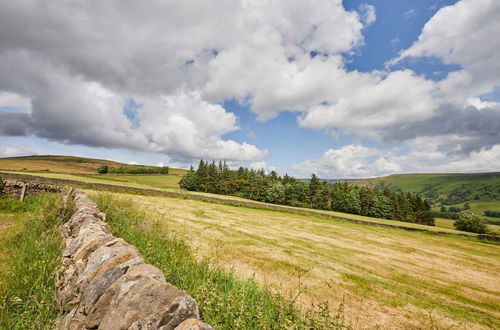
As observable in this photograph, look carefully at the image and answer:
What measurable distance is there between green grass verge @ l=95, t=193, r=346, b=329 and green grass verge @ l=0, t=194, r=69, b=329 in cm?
174

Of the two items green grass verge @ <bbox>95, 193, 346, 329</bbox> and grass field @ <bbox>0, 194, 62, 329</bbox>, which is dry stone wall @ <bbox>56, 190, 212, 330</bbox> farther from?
green grass verge @ <bbox>95, 193, 346, 329</bbox>

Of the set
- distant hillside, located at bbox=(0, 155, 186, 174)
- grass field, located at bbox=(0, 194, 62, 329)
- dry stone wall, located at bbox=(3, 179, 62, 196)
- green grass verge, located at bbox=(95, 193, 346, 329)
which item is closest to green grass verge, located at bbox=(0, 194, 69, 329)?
grass field, located at bbox=(0, 194, 62, 329)

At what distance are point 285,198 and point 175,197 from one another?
54.5 m

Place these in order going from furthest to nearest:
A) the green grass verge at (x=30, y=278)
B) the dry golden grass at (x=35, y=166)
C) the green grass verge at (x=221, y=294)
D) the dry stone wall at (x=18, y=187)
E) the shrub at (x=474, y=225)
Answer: the dry golden grass at (x=35, y=166) < the shrub at (x=474, y=225) < the dry stone wall at (x=18, y=187) < the green grass verge at (x=221, y=294) < the green grass verge at (x=30, y=278)

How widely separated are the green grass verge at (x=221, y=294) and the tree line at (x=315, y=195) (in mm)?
77932

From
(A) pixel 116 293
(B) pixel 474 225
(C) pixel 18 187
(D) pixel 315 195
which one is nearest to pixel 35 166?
(C) pixel 18 187

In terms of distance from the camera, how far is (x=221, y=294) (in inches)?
146

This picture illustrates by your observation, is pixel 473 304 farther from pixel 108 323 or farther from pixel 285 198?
pixel 285 198

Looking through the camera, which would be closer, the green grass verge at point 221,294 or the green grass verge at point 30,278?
the green grass verge at point 30,278

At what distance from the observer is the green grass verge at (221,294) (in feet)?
11.4

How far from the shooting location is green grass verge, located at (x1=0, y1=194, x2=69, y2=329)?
3.22 metres

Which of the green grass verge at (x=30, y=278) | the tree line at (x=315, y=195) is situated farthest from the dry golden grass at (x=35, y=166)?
the green grass verge at (x=30, y=278)

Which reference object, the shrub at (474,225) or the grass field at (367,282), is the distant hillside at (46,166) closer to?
the grass field at (367,282)

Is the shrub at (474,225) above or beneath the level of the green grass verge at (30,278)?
beneath
